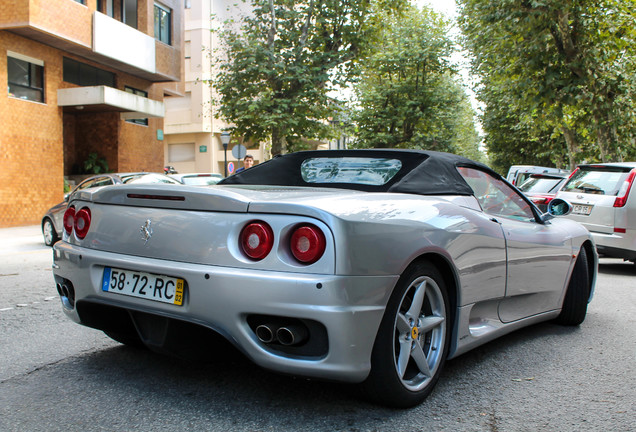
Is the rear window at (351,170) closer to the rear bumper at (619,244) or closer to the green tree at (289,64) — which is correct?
the rear bumper at (619,244)

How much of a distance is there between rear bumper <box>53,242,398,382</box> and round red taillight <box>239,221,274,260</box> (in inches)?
3.5

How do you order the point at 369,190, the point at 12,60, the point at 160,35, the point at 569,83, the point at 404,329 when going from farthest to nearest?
the point at 160,35
the point at 12,60
the point at 569,83
the point at 369,190
the point at 404,329

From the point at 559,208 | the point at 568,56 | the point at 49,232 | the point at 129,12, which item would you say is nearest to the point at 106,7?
the point at 129,12

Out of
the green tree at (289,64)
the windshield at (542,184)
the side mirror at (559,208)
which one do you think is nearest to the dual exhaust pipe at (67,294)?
the side mirror at (559,208)

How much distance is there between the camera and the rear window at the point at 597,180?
9.58 meters

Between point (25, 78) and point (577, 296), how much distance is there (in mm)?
19306

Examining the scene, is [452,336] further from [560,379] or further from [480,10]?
[480,10]

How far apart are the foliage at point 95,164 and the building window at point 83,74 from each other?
2.83 meters

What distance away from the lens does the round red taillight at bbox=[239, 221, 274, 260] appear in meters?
2.80

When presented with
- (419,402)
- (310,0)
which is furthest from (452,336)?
(310,0)

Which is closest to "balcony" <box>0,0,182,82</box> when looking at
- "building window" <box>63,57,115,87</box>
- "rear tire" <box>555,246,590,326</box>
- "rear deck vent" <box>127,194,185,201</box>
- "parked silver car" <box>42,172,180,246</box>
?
"building window" <box>63,57,115,87</box>

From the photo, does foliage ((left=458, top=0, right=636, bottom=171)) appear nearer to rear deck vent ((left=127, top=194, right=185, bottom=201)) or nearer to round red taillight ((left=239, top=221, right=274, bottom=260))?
rear deck vent ((left=127, top=194, right=185, bottom=201))

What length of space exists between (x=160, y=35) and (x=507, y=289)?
84.8 ft

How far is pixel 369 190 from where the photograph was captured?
3789 mm
